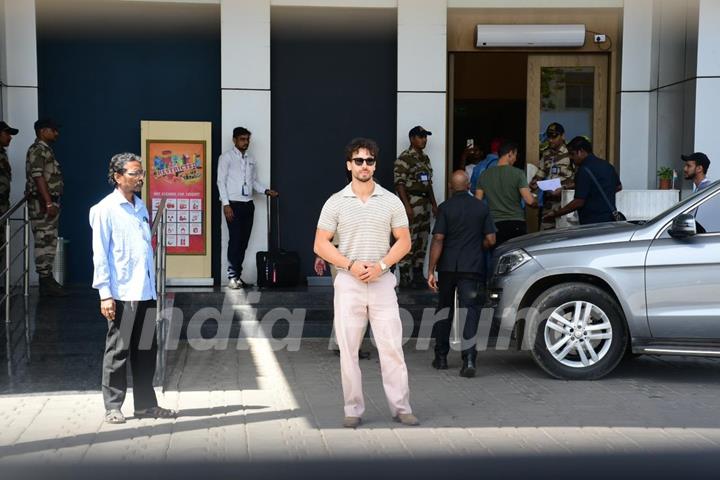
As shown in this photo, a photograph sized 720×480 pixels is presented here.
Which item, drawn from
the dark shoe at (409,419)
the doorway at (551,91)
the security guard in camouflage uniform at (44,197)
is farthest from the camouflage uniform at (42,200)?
the dark shoe at (409,419)

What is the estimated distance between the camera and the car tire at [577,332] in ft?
30.8

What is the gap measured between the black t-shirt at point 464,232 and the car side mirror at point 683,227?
1609 mm

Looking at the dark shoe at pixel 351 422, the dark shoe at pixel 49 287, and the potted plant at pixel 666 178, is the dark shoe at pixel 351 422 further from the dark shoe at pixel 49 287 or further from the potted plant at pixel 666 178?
the potted plant at pixel 666 178

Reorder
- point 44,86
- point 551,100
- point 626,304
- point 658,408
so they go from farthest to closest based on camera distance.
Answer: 1. point 551,100
2. point 44,86
3. point 626,304
4. point 658,408

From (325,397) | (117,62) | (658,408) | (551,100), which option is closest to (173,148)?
(117,62)

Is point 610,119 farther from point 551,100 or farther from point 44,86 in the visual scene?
point 44,86

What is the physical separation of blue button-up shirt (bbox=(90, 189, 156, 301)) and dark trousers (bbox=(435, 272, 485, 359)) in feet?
10.2

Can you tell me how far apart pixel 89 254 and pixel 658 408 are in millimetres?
8418

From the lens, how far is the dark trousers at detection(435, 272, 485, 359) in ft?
32.1

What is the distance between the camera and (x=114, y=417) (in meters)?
7.72

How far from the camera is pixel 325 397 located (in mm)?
8797

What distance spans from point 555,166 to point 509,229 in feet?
7.37

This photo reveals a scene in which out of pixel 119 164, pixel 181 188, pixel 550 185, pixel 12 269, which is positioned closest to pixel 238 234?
pixel 181 188

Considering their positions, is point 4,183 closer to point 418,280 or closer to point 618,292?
point 418,280
